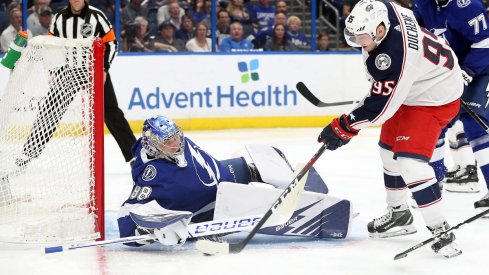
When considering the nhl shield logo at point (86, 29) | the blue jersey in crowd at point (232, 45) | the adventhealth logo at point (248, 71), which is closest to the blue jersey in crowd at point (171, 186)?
the nhl shield logo at point (86, 29)

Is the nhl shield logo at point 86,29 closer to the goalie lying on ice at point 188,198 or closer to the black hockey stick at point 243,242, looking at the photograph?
the goalie lying on ice at point 188,198

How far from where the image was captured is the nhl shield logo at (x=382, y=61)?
3.41 m

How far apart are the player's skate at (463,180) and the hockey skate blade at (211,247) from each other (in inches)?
77.5

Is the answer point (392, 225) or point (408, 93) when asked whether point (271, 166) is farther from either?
point (408, 93)

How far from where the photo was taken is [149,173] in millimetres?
3566

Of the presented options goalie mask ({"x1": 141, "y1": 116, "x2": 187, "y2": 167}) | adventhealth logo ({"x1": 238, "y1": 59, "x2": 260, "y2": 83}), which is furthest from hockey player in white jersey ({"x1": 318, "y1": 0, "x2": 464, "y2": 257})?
A: adventhealth logo ({"x1": 238, "y1": 59, "x2": 260, "y2": 83})

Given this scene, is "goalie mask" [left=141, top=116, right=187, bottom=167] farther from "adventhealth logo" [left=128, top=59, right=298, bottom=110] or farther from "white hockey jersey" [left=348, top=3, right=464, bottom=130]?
"adventhealth logo" [left=128, top=59, right=298, bottom=110]

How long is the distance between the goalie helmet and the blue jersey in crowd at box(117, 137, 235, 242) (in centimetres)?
79

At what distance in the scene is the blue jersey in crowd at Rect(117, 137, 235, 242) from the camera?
3551 mm

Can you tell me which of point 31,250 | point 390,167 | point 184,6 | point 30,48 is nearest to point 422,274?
point 390,167

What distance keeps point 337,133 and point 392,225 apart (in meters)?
0.60

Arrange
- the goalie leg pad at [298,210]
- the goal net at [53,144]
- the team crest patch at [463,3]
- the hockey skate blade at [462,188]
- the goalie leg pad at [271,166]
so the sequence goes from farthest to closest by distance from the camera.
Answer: the hockey skate blade at [462,188], the team crest patch at [463,3], the goalie leg pad at [271,166], the goal net at [53,144], the goalie leg pad at [298,210]

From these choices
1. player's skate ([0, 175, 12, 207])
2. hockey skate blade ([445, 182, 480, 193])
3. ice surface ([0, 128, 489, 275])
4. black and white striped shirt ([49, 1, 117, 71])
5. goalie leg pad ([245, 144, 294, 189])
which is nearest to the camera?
ice surface ([0, 128, 489, 275])

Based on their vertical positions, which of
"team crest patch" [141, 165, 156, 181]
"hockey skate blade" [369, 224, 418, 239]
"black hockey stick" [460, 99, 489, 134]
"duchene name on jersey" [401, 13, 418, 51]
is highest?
"duchene name on jersey" [401, 13, 418, 51]
